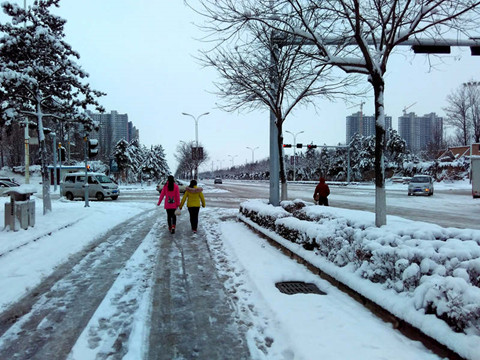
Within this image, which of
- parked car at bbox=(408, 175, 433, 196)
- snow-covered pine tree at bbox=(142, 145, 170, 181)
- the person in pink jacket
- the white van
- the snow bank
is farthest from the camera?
snow-covered pine tree at bbox=(142, 145, 170, 181)

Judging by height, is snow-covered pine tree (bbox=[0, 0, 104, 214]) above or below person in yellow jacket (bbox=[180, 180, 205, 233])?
above

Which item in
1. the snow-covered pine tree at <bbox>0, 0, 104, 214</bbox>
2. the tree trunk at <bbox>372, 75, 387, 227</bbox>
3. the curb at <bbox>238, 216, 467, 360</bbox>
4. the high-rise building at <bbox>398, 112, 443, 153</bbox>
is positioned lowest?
the curb at <bbox>238, 216, 467, 360</bbox>

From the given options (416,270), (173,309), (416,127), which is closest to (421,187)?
(416,270)

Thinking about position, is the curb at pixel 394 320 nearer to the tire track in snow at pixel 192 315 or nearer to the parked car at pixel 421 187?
the tire track in snow at pixel 192 315

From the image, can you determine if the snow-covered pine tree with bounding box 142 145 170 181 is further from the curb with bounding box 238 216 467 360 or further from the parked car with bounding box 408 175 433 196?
the curb with bounding box 238 216 467 360

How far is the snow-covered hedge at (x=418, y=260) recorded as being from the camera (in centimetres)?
322

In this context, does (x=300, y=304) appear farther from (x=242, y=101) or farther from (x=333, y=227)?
(x=242, y=101)

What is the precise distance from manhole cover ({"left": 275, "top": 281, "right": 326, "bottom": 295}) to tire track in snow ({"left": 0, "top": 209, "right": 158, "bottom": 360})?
259 centimetres

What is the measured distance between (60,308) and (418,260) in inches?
174

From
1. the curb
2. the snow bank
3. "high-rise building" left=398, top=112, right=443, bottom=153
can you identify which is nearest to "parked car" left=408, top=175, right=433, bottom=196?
the snow bank

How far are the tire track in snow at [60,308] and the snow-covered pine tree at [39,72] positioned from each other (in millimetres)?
7100

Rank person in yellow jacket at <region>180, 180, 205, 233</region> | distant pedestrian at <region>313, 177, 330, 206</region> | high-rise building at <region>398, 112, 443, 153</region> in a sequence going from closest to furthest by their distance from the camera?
person in yellow jacket at <region>180, 180, 205, 233</region>
distant pedestrian at <region>313, 177, 330, 206</region>
high-rise building at <region>398, 112, 443, 153</region>

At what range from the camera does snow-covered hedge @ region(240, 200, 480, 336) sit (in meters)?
3.22

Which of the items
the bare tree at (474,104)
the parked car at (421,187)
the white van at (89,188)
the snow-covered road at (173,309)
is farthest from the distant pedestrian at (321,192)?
the bare tree at (474,104)
